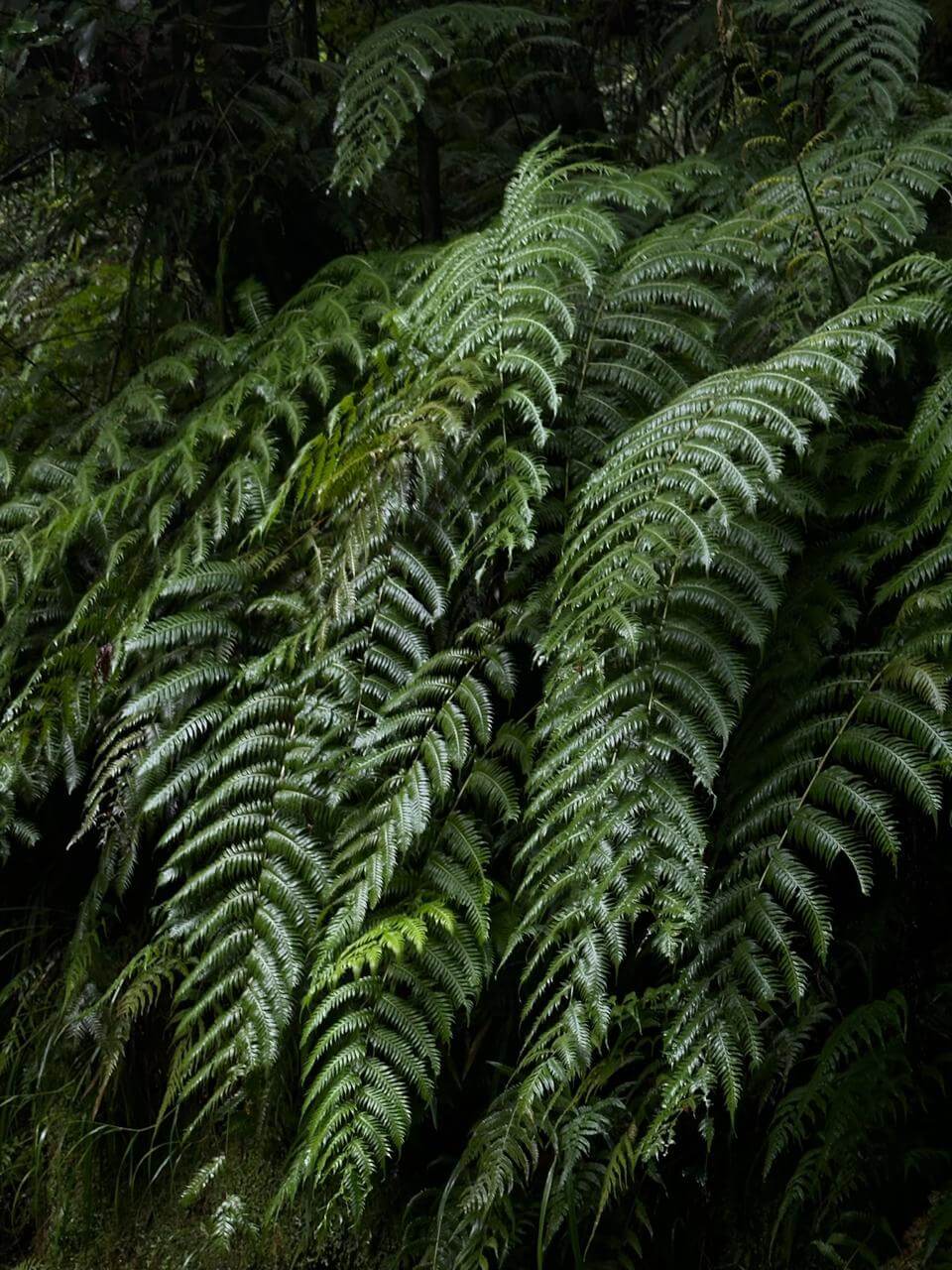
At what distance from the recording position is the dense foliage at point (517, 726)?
175 centimetres

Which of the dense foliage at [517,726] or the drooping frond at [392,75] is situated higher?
the drooping frond at [392,75]

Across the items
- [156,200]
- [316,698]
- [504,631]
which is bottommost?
[316,698]

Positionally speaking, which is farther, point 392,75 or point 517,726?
point 392,75

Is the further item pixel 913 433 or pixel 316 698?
pixel 316 698

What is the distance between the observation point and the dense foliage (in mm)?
1748

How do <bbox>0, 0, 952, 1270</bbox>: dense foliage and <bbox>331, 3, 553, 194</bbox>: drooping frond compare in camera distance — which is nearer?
<bbox>0, 0, 952, 1270</bbox>: dense foliage

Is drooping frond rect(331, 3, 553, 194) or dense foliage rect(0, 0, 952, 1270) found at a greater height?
drooping frond rect(331, 3, 553, 194)

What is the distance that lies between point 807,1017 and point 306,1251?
3.39 feet

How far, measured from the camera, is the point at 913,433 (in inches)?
73.7

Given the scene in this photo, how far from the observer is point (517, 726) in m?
2.06

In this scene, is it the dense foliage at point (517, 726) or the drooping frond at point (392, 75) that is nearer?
the dense foliage at point (517, 726)

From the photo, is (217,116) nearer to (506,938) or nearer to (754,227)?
(754,227)

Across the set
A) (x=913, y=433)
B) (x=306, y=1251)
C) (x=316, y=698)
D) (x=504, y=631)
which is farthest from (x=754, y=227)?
(x=306, y=1251)

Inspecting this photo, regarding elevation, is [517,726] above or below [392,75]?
below
